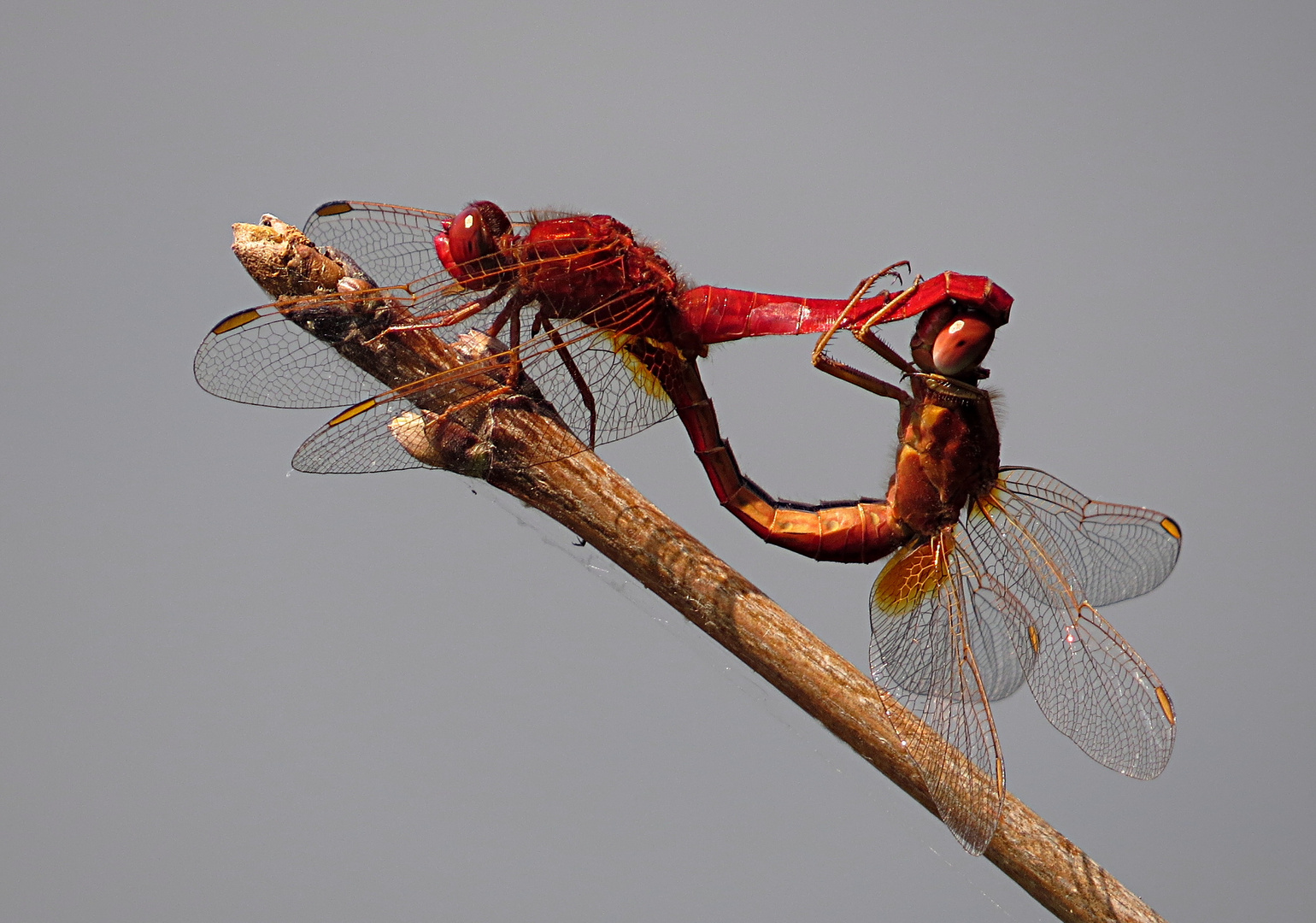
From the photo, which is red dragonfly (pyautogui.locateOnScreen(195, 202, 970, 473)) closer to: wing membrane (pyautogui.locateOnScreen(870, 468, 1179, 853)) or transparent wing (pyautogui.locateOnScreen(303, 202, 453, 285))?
transparent wing (pyautogui.locateOnScreen(303, 202, 453, 285))

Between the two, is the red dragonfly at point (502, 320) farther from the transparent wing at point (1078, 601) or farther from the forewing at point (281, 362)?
the transparent wing at point (1078, 601)

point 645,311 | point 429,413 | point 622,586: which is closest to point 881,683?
point 622,586

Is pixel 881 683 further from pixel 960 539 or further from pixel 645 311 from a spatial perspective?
pixel 645 311

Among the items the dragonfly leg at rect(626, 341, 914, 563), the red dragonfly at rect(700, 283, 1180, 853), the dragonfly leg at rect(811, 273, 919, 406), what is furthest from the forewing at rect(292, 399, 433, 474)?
the dragonfly leg at rect(811, 273, 919, 406)

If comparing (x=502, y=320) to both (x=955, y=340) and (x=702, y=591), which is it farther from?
(x=955, y=340)

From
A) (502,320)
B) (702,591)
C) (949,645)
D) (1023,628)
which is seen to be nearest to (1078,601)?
(1023,628)

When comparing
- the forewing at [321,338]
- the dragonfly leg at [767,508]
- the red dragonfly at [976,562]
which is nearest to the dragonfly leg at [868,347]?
the red dragonfly at [976,562]
